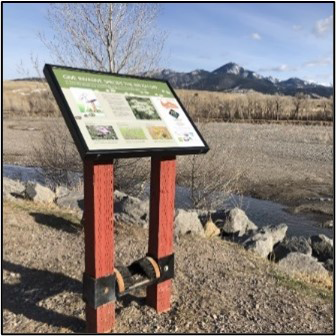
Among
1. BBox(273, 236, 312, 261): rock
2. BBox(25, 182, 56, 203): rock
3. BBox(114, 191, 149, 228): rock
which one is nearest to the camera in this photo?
BBox(114, 191, 149, 228): rock

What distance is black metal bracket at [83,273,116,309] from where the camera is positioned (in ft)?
13.9

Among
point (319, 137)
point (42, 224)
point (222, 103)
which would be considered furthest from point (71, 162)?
point (222, 103)

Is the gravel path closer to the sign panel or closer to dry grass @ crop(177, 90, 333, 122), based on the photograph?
the sign panel

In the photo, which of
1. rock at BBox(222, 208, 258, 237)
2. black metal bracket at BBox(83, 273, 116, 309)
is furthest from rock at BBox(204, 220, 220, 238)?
black metal bracket at BBox(83, 273, 116, 309)

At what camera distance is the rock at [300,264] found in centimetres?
720

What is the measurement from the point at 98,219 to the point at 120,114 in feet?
3.23

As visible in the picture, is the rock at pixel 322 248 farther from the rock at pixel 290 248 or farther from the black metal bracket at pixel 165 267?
the black metal bracket at pixel 165 267

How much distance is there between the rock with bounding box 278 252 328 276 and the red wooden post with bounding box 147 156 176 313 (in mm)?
2759

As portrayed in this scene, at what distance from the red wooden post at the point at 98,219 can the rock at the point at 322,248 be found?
Result: 6.00 metres

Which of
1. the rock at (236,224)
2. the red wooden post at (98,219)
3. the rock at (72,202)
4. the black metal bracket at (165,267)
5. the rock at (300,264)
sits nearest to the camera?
the red wooden post at (98,219)

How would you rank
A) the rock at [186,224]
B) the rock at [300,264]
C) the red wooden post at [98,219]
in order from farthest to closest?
the rock at [186,224]
the rock at [300,264]
the red wooden post at [98,219]

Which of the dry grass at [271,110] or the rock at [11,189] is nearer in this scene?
the rock at [11,189]

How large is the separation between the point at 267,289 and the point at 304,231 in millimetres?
6712

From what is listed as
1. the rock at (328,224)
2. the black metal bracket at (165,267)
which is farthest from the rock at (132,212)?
the rock at (328,224)
